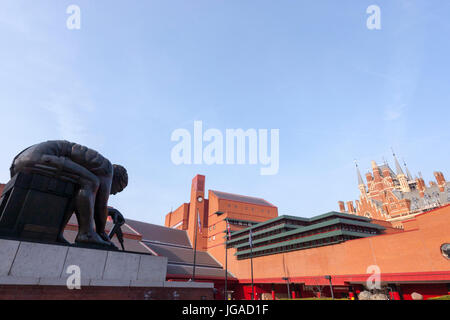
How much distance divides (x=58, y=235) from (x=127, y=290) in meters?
2.24

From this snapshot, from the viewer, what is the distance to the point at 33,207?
5809 mm

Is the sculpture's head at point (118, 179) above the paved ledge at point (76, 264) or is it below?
above

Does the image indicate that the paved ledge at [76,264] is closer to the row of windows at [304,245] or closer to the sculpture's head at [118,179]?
the sculpture's head at [118,179]

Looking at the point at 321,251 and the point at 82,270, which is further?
the point at 321,251

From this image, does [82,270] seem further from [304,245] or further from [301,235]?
[301,235]

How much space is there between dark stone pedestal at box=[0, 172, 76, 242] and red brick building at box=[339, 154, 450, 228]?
73.3 metres

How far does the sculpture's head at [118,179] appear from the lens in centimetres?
779

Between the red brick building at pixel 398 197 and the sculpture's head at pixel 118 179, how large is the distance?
235ft

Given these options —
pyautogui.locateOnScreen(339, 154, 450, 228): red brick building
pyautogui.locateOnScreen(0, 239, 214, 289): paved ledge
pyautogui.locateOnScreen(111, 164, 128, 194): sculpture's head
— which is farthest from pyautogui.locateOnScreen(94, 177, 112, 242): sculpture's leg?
pyautogui.locateOnScreen(339, 154, 450, 228): red brick building

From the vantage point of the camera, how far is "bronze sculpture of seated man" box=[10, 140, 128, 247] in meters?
6.06

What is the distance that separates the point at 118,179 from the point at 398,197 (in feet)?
283

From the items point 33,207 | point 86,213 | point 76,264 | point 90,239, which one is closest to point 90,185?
point 86,213

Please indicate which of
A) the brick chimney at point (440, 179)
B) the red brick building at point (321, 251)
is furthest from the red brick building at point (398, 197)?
the red brick building at point (321, 251)

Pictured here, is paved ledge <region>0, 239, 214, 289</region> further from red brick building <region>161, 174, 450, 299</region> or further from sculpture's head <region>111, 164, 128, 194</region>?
red brick building <region>161, 174, 450, 299</region>
